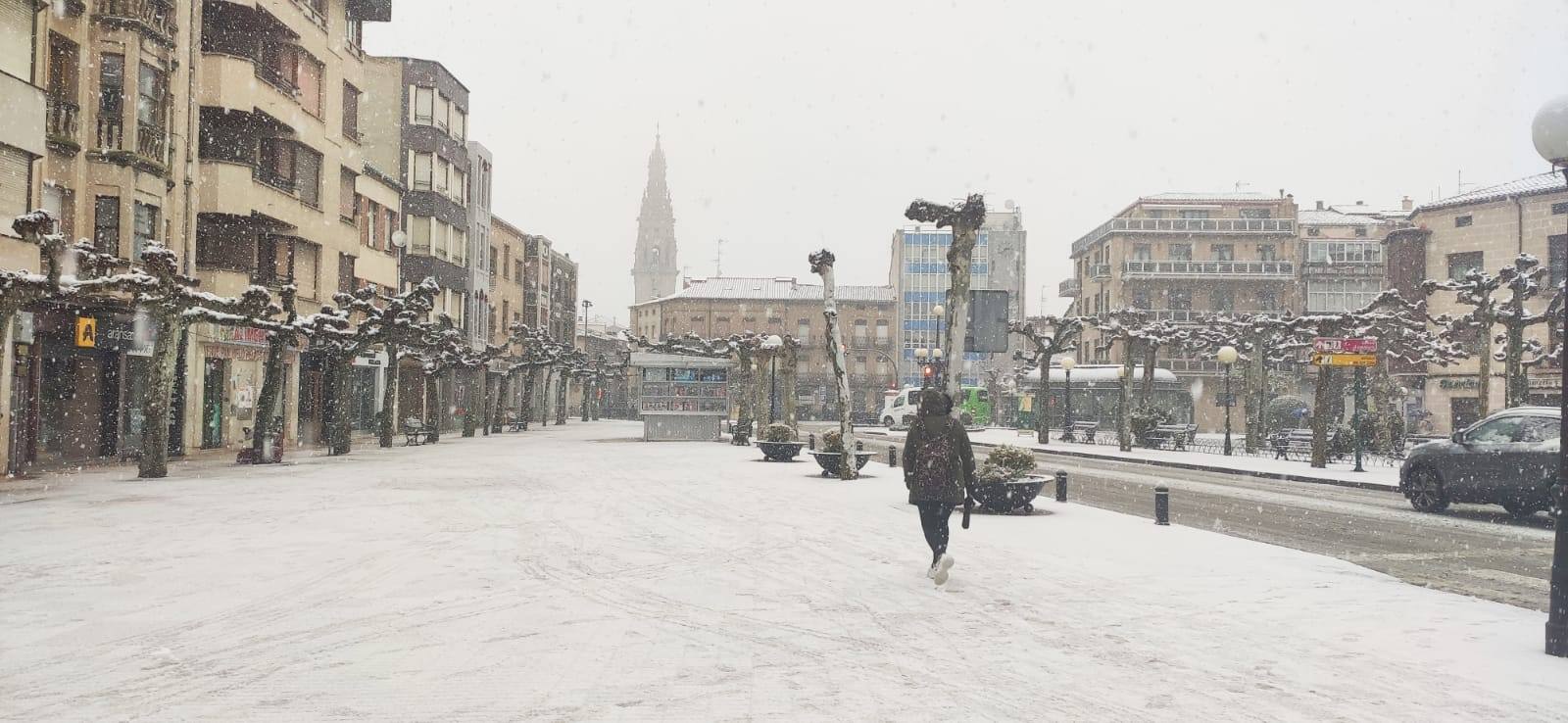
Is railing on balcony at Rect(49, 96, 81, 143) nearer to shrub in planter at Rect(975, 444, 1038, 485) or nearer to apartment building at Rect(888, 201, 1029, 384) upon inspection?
shrub in planter at Rect(975, 444, 1038, 485)

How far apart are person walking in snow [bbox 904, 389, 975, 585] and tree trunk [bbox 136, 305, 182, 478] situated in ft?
52.0

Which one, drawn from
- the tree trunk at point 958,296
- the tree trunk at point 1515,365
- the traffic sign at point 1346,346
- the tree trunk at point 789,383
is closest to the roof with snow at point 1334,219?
the tree trunk at point 1515,365

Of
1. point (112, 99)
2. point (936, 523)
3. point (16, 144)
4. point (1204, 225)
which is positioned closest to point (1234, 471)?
point (936, 523)

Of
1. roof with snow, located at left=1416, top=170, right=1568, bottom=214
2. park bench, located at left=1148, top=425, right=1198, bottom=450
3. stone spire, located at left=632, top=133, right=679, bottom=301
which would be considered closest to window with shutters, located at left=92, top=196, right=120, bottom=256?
park bench, located at left=1148, top=425, right=1198, bottom=450

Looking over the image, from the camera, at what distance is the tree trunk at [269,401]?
2359cm

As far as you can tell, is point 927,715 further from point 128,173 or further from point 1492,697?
point 128,173

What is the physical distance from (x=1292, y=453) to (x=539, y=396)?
58.0m

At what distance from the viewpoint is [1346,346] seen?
2570cm

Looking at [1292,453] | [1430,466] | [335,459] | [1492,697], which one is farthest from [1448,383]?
[1492,697]

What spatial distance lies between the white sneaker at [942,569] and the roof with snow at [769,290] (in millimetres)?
86938

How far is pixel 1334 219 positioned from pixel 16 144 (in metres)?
80.3

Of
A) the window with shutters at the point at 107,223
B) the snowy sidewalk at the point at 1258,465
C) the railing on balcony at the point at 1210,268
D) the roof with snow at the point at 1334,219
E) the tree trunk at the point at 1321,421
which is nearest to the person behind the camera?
the window with shutters at the point at 107,223

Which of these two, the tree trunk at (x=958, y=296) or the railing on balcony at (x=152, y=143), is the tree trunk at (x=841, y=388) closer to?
the tree trunk at (x=958, y=296)

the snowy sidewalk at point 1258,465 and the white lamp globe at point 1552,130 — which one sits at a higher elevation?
the white lamp globe at point 1552,130
